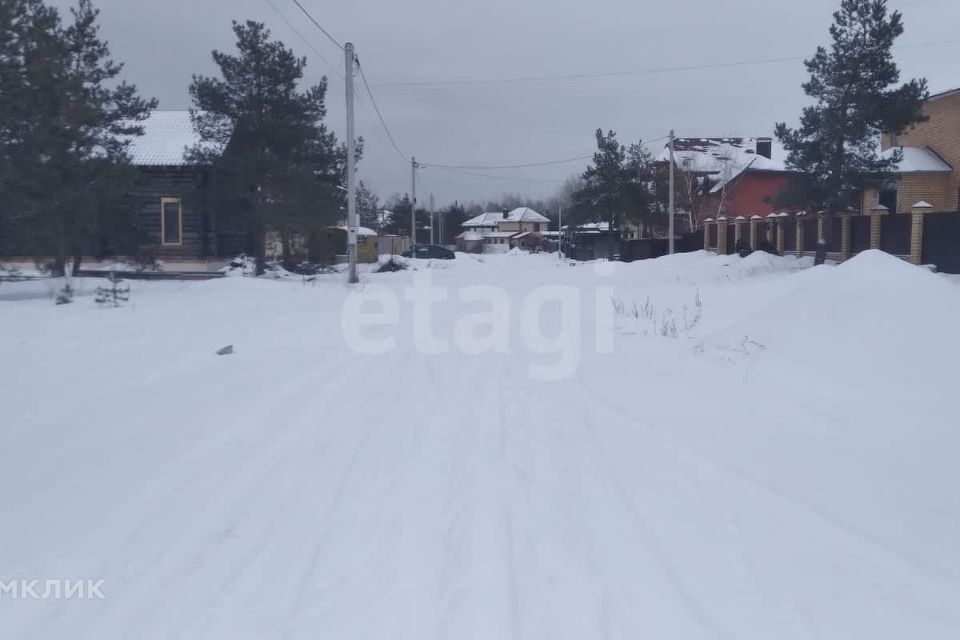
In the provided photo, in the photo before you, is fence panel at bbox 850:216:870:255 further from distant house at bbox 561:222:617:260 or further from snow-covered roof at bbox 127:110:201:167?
distant house at bbox 561:222:617:260

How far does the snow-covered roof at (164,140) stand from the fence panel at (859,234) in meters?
24.0

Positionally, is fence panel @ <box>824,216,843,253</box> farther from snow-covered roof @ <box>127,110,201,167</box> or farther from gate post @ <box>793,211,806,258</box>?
snow-covered roof @ <box>127,110,201,167</box>

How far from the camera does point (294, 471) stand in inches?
266

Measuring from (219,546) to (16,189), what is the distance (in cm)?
1509

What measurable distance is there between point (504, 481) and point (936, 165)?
106 ft

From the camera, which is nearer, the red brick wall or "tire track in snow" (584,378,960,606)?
"tire track in snow" (584,378,960,606)

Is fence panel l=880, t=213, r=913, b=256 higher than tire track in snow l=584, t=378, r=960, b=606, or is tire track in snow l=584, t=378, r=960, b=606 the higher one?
fence panel l=880, t=213, r=913, b=256

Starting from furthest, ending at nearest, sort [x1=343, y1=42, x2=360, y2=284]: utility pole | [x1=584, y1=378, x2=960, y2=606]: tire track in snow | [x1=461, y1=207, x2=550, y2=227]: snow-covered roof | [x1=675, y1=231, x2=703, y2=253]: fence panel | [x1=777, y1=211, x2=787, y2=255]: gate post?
1. [x1=461, y1=207, x2=550, y2=227]: snow-covered roof
2. [x1=675, y1=231, x2=703, y2=253]: fence panel
3. [x1=777, y1=211, x2=787, y2=255]: gate post
4. [x1=343, y1=42, x2=360, y2=284]: utility pole
5. [x1=584, y1=378, x2=960, y2=606]: tire track in snow

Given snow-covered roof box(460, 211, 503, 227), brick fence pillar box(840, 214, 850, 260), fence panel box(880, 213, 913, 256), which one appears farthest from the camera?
snow-covered roof box(460, 211, 503, 227)

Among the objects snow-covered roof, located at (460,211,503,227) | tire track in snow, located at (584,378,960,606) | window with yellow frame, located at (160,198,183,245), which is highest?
snow-covered roof, located at (460,211,503,227)

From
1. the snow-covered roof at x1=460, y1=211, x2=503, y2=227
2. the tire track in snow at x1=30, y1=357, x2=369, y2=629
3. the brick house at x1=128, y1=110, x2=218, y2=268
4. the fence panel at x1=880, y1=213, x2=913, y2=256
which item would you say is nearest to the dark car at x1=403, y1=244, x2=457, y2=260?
the brick house at x1=128, y1=110, x2=218, y2=268

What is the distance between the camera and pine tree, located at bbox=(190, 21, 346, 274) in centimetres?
2872

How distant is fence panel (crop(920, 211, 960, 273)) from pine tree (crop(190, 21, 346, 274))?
63.1ft

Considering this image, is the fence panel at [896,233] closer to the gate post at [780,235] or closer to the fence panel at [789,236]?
the fence panel at [789,236]
